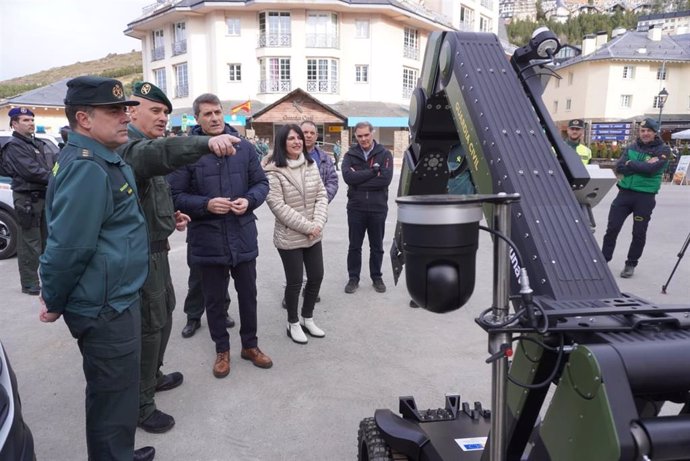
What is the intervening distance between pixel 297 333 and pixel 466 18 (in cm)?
4564

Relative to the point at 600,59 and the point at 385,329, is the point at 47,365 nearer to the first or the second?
the point at 385,329

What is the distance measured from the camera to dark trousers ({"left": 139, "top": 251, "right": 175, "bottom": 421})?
3.12m

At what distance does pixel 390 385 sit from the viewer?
12.4 ft

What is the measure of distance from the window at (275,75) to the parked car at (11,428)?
115ft

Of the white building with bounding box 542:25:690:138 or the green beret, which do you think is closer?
the green beret

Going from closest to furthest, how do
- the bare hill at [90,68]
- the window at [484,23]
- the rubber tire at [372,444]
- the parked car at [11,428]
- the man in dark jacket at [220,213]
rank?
the parked car at [11,428]
the rubber tire at [372,444]
the man in dark jacket at [220,213]
the window at [484,23]
the bare hill at [90,68]

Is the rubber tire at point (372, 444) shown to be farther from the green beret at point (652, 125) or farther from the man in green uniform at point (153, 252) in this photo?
the green beret at point (652, 125)

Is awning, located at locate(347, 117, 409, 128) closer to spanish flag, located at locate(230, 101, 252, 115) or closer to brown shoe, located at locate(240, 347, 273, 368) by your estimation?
spanish flag, located at locate(230, 101, 252, 115)

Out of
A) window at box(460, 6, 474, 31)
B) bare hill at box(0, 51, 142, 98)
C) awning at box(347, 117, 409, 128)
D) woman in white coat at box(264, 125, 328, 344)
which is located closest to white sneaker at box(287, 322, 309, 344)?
woman in white coat at box(264, 125, 328, 344)

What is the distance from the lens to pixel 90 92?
7.57 feet

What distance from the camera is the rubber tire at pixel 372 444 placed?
2199mm

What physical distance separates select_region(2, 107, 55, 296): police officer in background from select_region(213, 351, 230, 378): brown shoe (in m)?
3.43

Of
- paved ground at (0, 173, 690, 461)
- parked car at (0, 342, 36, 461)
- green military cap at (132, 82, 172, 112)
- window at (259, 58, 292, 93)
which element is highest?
window at (259, 58, 292, 93)

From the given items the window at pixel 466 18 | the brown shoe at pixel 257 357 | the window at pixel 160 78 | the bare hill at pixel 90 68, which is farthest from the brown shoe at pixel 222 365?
the bare hill at pixel 90 68
